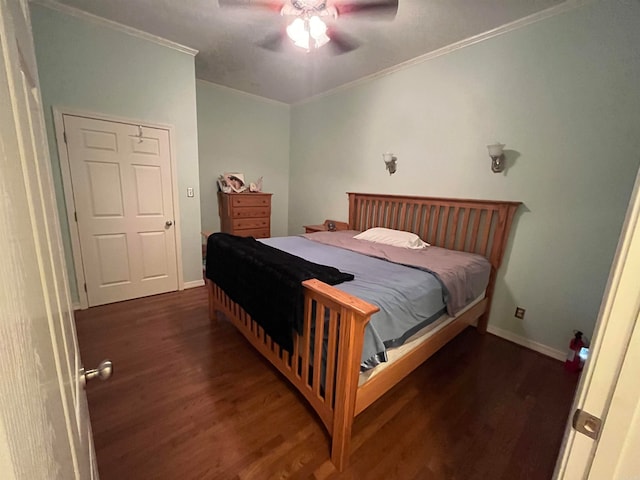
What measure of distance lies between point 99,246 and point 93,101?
139 centimetres

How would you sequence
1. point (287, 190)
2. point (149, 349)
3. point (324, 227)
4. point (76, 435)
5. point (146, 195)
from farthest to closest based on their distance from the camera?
point (287, 190)
point (324, 227)
point (146, 195)
point (149, 349)
point (76, 435)

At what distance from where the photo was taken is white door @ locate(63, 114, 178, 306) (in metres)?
2.55

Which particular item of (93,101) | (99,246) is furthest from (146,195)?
(93,101)

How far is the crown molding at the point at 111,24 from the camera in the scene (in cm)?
222

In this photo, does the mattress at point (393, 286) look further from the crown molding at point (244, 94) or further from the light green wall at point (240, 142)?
the crown molding at point (244, 94)

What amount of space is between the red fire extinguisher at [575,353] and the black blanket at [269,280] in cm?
191

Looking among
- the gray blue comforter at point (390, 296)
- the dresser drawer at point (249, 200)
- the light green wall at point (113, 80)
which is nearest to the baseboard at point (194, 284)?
the light green wall at point (113, 80)

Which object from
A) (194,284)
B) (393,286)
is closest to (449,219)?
(393,286)

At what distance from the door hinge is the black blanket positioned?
1.09m

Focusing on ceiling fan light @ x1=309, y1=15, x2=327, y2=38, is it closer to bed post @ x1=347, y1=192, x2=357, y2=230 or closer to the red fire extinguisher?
bed post @ x1=347, y1=192, x2=357, y2=230

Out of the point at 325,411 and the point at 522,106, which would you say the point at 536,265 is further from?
the point at 325,411

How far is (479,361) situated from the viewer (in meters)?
2.18

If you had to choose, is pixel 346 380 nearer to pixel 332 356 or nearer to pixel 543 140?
pixel 332 356

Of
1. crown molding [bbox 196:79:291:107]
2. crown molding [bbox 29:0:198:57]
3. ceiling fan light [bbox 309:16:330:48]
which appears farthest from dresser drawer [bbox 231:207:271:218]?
ceiling fan light [bbox 309:16:330:48]
